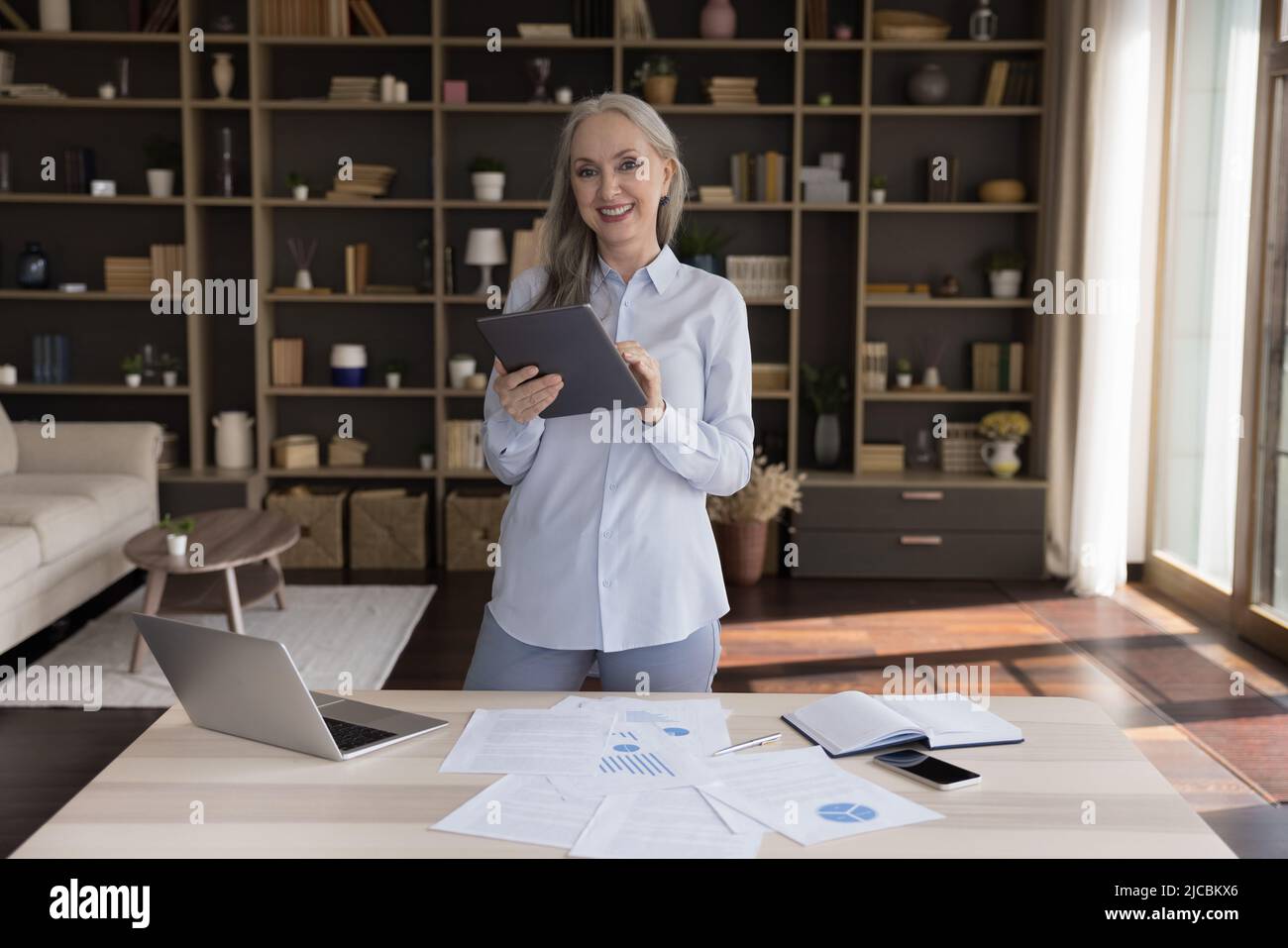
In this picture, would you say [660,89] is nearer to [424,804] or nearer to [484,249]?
[484,249]

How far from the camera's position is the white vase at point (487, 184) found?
603cm

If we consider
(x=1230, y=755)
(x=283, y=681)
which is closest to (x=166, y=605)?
(x=283, y=681)

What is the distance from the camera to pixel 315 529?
5.99 meters

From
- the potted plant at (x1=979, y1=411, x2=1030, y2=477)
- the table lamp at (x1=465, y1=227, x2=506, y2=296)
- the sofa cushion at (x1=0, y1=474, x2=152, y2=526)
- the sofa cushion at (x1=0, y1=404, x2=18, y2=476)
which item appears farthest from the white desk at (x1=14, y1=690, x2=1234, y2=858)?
the table lamp at (x1=465, y1=227, x2=506, y2=296)

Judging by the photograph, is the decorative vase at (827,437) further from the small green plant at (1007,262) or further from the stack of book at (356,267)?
the stack of book at (356,267)

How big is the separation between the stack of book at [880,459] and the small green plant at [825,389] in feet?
0.82

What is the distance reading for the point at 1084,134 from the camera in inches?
214

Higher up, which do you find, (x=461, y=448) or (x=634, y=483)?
(x=634, y=483)

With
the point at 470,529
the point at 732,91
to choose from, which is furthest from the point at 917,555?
the point at 732,91

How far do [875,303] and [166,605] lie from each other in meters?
3.39

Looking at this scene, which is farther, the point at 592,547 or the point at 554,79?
the point at 554,79

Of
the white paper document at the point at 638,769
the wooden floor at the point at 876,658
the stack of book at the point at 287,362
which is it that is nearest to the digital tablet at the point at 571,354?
the white paper document at the point at 638,769

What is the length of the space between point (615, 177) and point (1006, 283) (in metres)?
4.50

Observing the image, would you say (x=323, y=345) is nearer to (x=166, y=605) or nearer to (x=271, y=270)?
(x=271, y=270)
